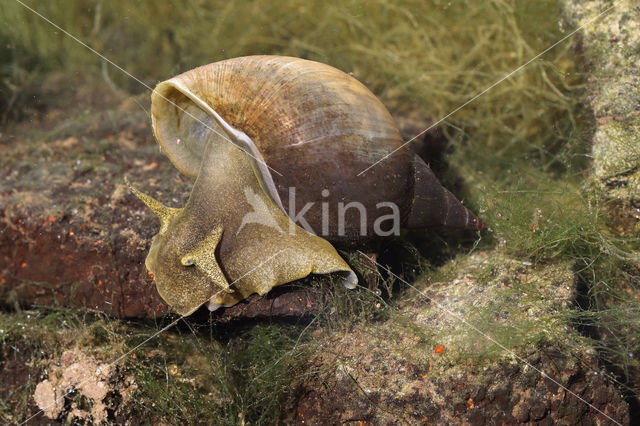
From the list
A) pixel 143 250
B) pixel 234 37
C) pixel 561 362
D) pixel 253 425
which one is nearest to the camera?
pixel 561 362

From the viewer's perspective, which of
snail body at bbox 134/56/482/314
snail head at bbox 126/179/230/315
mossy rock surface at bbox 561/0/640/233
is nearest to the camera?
snail body at bbox 134/56/482/314

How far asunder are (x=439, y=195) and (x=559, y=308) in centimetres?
80

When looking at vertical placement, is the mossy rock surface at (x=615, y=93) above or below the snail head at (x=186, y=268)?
above

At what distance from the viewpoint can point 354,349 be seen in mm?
2365

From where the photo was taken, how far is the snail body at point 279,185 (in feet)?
7.18

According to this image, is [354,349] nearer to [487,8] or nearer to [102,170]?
[102,170]

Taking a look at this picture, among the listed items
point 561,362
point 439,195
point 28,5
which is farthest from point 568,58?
point 28,5

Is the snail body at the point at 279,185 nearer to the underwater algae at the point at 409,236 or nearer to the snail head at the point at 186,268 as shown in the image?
the snail head at the point at 186,268

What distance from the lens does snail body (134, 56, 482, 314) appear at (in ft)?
7.18

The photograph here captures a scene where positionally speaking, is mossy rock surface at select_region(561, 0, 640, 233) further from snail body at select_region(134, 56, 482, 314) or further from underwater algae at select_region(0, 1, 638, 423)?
snail body at select_region(134, 56, 482, 314)

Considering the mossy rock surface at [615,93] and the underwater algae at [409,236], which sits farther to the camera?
the mossy rock surface at [615,93]

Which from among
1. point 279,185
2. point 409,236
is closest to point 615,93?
point 409,236

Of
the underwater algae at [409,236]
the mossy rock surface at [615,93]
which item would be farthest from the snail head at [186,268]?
the mossy rock surface at [615,93]

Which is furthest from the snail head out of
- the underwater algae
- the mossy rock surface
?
the mossy rock surface
